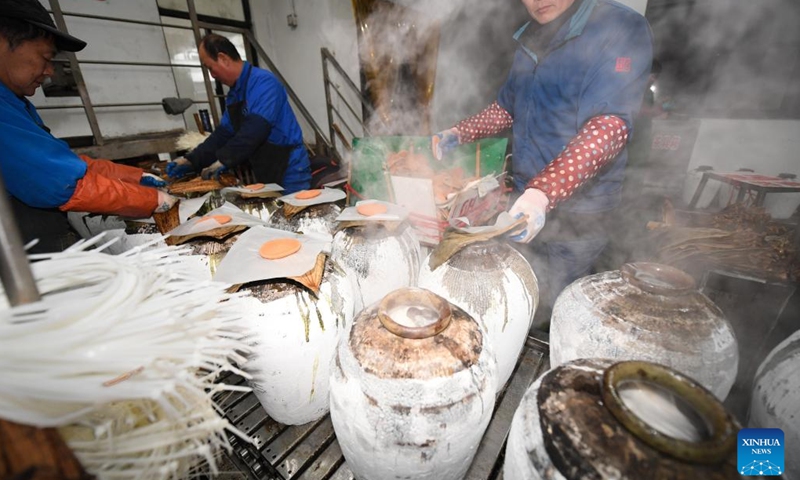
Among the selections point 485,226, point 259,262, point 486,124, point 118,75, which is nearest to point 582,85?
point 486,124

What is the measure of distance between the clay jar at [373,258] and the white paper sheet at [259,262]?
1.33 feet

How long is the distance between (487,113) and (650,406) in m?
2.82

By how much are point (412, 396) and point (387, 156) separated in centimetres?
247

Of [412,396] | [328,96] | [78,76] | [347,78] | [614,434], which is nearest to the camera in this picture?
[614,434]

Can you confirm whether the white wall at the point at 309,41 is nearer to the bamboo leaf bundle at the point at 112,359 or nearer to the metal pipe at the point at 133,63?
the metal pipe at the point at 133,63

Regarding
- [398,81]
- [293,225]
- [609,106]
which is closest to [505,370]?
[609,106]

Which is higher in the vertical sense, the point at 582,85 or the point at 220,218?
the point at 582,85

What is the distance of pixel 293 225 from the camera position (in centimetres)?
276

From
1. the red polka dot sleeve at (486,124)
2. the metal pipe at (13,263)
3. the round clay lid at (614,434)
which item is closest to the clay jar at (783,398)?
the round clay lid at (614,434)

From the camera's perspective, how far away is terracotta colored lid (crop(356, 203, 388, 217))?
2.33 metres

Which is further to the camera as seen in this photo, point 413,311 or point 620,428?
point 413,311

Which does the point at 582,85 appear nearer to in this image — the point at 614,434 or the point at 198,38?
the point at 614,434

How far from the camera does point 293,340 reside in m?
1.60

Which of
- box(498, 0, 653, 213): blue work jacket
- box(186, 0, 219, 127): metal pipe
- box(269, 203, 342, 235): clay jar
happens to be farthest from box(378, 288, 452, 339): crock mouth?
box(186, 0, 219, 127): metal pipe
